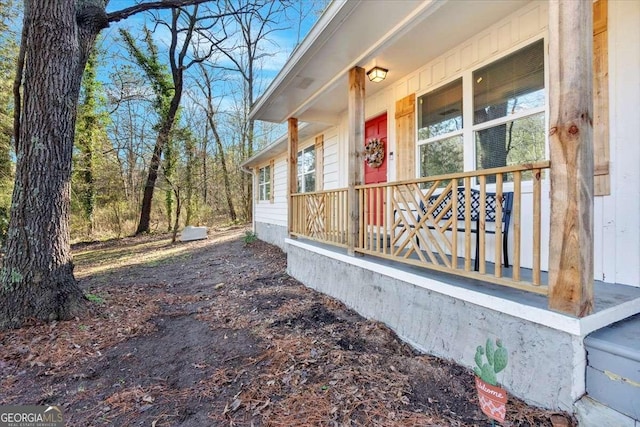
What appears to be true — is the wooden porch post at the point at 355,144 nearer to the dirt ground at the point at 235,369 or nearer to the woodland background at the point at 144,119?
the dirt ground at the point at 235,369

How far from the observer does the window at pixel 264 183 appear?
38.2 feet

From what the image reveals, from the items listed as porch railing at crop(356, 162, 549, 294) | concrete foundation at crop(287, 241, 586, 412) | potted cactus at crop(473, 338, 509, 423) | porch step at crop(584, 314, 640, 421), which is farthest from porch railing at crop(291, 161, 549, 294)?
potted cactus at crop(473, 338, 509, 423)

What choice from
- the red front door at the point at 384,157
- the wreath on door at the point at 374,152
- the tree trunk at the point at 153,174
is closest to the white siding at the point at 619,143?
the red front door at the point at 384,157

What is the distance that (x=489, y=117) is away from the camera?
3520mm

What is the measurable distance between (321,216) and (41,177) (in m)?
3.64

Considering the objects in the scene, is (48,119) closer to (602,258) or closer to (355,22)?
(355,22)

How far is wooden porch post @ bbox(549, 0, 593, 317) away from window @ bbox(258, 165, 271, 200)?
10.1m

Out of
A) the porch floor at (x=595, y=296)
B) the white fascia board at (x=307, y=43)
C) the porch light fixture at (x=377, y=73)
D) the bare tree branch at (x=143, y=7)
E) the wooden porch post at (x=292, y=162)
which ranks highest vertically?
the bare tree branch at (x=143, y=7)

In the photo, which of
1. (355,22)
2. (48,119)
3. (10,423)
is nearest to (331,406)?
(10,423)

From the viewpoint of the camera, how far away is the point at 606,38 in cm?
262

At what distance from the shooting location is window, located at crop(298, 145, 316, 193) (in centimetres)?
813

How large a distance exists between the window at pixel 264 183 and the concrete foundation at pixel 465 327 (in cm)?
780

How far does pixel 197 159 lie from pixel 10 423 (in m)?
13.0

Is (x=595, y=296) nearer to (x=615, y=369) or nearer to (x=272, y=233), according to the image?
(x=615, y=369)
